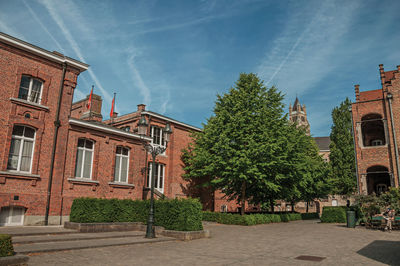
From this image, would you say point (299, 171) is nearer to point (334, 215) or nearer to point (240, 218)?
point (334, 215)

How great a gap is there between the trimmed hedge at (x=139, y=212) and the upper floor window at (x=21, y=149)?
3741 mm

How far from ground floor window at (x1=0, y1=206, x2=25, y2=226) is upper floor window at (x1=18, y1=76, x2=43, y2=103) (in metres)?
6.02

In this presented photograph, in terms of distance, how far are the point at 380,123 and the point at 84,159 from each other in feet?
95.7

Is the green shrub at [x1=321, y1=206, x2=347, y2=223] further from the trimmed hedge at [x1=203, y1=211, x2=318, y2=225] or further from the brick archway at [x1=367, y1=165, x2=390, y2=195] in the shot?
the brick archway at [x1=367, y1=165, x2=390, y2=195]

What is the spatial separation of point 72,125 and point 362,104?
26557 millimetres

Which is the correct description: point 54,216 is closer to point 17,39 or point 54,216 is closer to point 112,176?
point 112,176

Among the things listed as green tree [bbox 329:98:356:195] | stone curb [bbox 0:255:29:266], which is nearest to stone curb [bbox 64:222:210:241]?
stone curb [bbox 0:255:29:266]

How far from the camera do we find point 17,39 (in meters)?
15.7

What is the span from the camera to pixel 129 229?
596 inches

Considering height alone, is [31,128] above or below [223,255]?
above

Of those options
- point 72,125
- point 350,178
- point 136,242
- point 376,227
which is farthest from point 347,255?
point 350,178

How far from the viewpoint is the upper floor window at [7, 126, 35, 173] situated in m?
15.2

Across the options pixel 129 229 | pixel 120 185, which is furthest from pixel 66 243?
pixel 120 185

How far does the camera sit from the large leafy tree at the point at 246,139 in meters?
20.7
